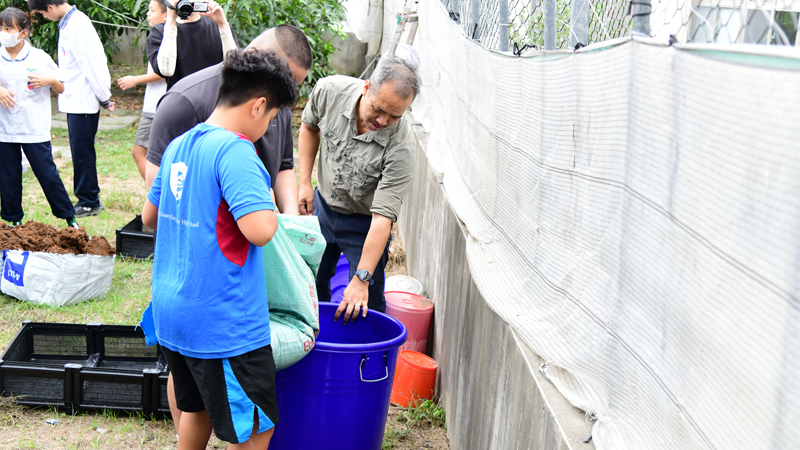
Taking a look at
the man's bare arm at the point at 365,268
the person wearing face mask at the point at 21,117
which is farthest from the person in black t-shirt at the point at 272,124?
the person wearing face mask at the point at 21,117

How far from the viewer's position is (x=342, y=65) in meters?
12.0

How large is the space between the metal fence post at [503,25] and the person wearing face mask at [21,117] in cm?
393

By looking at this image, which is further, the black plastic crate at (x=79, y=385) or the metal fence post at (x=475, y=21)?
the metal fence post at (x=475, y=21)

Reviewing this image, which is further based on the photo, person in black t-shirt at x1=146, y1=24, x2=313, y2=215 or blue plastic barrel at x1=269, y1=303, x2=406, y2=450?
person in black t-shirt at x1=146, y1=24, x2=313, y2=215

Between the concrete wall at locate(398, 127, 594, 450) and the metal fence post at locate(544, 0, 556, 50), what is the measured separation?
0.81 meters

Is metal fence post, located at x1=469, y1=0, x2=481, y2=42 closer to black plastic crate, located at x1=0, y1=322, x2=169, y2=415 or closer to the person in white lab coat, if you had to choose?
black plastic crate, located at x1=0, y1=322, x2=169, y2=415

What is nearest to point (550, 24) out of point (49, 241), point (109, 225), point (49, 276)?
point (49, 276)

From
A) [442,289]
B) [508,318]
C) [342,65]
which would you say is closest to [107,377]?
[442,289]

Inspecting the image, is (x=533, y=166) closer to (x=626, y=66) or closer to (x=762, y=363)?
(x=626, y=66)

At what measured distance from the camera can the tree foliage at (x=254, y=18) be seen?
857cm

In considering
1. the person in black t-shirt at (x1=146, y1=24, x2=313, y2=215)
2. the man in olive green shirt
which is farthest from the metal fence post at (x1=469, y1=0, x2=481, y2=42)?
the person in black t-shirt at (x1=146, y1=24, x2=313, y2=215)

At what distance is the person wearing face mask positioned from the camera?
4.90 meters

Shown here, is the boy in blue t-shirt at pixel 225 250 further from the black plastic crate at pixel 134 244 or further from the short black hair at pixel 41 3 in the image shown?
the short black hair at pixel 41 3

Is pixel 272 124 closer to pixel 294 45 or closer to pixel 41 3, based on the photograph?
pixel 294 45
